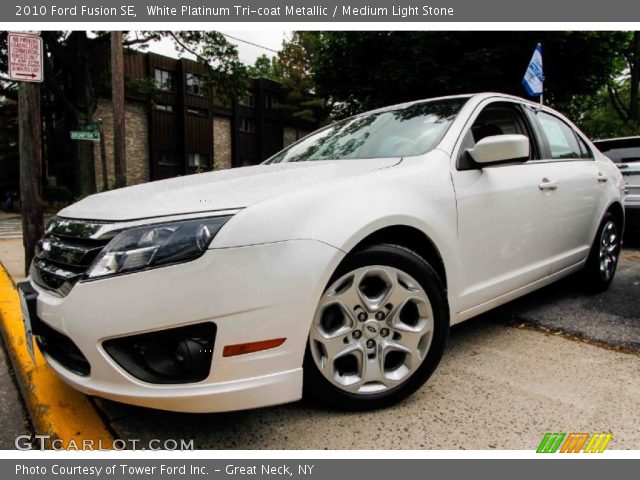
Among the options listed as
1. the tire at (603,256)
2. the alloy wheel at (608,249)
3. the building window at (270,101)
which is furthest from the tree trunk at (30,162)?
the building window at (270,101)

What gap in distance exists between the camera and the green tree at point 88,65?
17.1m

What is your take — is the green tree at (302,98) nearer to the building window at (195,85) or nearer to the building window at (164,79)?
the building window at (195,85)

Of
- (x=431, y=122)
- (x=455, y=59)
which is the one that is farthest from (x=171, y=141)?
(x=431, y=122)

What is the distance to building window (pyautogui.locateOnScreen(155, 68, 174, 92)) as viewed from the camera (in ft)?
76.3

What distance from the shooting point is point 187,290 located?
1455mm

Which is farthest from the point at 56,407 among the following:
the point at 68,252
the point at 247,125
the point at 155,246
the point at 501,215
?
the point at 247,125

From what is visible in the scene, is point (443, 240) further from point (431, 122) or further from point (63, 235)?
point (63, 235)

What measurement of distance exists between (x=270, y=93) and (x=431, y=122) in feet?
91.5

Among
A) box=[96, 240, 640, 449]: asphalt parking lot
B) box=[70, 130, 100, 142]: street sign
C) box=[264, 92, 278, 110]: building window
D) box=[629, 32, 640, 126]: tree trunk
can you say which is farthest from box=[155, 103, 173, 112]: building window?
box=[96, 240, 640, 449]: asphalt parking lot

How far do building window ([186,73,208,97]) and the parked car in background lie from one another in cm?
2180

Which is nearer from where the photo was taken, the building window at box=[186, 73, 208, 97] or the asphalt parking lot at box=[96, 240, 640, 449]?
the asphalt parking lot at box=[96, 240, 640, 449]

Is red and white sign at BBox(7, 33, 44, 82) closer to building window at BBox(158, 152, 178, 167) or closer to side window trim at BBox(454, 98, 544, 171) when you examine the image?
side window trim at BBox(454, 98, 544, 171)

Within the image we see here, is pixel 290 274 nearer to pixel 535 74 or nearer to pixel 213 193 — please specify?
pixel 213 193

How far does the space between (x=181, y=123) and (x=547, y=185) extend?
23.9m
